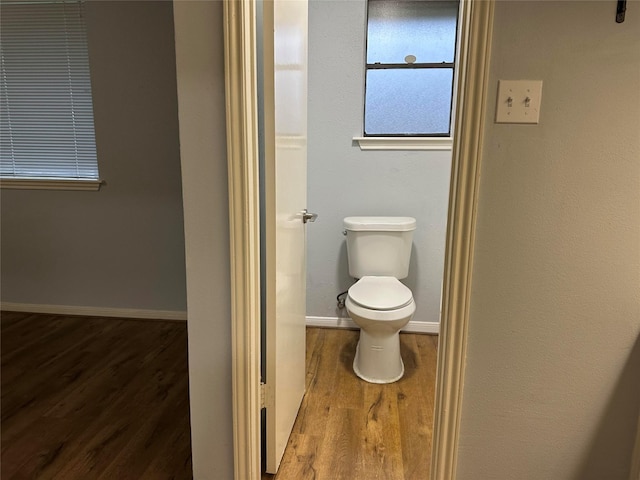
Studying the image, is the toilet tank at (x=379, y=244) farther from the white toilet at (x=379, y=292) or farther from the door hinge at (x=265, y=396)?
the door hinge at (x=265, y=396)

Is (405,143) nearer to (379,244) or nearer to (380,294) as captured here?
(379,244)

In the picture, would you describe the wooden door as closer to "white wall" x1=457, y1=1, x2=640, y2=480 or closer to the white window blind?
"white wall" x1=457, y1=1, x2=640, y2=480

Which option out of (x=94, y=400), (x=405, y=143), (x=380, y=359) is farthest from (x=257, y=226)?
(x=405, y=143)

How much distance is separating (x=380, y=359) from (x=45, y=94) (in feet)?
8.63

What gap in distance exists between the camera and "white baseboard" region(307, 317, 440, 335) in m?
2.85

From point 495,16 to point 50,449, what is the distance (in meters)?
2.12

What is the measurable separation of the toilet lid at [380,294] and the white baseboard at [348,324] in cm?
53

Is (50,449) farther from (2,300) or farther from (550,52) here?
Result: (550,52)

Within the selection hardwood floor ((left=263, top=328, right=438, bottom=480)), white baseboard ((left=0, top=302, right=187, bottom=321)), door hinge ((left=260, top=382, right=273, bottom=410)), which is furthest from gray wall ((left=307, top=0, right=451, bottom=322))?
door hinge ((left=260, top=382, right=273, bottom=410))

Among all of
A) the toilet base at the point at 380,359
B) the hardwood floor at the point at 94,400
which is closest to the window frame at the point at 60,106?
the hardwood floor at the point at 94,400

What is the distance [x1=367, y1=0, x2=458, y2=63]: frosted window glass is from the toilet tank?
955 millimetres

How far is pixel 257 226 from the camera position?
1.33 m

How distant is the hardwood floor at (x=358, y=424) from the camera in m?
1.66

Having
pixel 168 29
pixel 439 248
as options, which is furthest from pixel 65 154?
pixel 439 248
